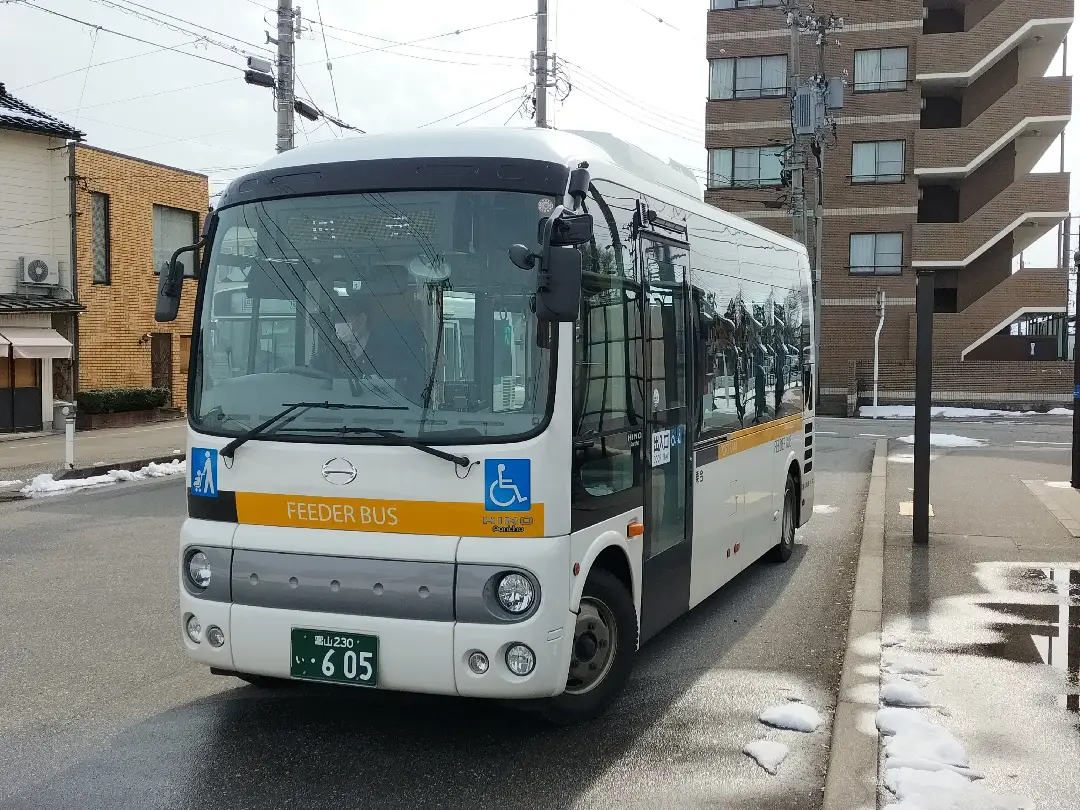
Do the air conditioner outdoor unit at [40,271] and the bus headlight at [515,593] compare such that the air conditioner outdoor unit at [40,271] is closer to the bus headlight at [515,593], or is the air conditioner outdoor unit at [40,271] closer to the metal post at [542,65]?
the metal post at [542,65]

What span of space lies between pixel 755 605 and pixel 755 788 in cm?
360

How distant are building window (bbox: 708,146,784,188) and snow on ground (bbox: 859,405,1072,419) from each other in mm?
11667

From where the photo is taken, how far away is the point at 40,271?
2475 centimetres

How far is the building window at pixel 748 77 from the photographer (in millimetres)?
42344

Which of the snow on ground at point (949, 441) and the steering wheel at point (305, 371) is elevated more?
the steering wheel at point (305, 371)

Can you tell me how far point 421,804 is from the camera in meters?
4.28

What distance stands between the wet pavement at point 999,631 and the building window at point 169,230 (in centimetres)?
2337

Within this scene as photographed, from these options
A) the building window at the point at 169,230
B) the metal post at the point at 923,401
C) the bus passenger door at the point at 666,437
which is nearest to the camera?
the bus passenger door at the point at 666,437

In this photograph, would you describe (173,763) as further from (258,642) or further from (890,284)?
(890,284)

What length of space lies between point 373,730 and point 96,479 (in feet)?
41.0

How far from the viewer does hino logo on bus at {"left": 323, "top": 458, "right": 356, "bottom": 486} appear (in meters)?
4.71

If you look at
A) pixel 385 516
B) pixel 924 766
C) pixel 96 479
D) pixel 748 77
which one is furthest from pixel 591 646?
pixel 748 77

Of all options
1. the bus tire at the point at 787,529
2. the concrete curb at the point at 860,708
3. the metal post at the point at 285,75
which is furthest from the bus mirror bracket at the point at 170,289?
the metal post at the point at 285,75

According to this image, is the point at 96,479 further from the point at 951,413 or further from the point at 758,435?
the point at 951,413
